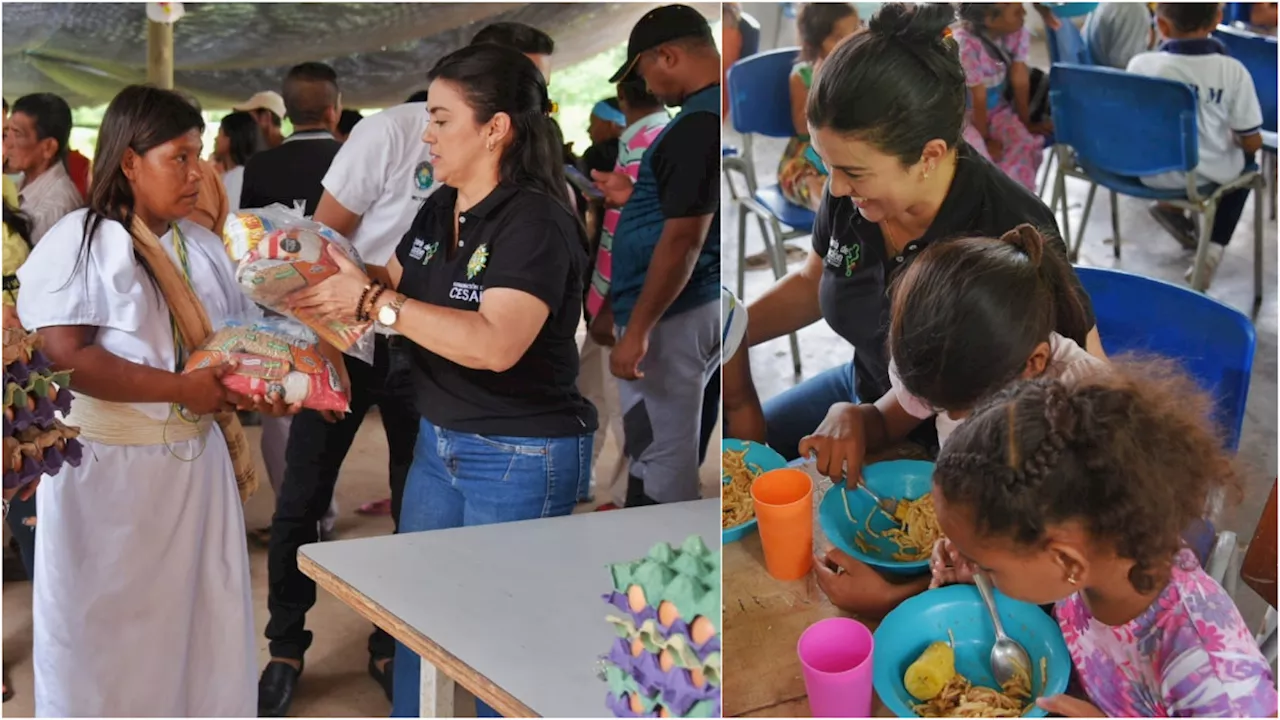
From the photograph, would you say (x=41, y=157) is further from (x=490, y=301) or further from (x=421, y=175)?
(x=490, y=301)

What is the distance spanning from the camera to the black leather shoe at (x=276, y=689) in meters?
2.26

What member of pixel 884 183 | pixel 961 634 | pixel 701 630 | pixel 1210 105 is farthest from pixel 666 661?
pixel 1210 105

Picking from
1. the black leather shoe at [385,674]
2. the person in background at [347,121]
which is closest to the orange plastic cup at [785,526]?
the black leather shoe at [385,674]

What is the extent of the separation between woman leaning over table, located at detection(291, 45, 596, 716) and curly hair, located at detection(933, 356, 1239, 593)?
0.72m

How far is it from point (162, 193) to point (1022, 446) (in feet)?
4.67

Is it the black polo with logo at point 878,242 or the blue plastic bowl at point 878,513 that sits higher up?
the black polo with logo at point 878,242

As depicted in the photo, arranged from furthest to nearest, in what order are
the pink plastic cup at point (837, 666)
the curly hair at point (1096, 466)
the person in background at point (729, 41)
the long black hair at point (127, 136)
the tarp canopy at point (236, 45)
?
1. the tarp canopy at point (236, 45)
2. the long black hair at point (127, 136)
3. the person in background at point (729, 41)
4. the pink plastic cup at point (837, 666)
5. the curly hair at point (1096, 466)

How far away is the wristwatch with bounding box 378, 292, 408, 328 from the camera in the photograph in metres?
1.55

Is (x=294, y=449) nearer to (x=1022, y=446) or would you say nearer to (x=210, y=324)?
(x=210, y=324)

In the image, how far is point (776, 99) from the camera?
4.00ft

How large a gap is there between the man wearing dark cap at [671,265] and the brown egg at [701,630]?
0.58 m

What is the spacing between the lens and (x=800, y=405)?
3.92 feet

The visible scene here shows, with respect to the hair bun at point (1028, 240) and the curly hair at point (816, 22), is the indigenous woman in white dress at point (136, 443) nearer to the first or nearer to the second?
the curly hair at point (816, 22)

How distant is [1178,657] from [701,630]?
41 centimetres
